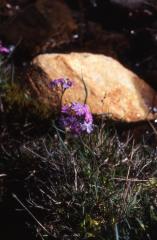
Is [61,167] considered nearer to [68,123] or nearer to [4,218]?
[68,123]

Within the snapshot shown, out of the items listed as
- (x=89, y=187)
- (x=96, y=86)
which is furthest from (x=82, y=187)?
(x=96, y=86)

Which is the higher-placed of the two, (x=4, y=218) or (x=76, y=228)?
(x=76, y=228)

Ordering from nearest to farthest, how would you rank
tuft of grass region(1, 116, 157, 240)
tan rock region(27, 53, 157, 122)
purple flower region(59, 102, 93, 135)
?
tuft of grass region(1, 116, 157, 240), purple flower region(59, 102, 93, 135), tan rock region(27, 53, 157, 122)

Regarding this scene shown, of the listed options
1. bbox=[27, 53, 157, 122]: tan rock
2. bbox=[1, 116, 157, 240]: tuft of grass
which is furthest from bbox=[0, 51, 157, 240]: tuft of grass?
bbox=[27, 53, 157, 122]: tan rock

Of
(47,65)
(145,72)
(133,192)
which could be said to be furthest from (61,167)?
(145,72)

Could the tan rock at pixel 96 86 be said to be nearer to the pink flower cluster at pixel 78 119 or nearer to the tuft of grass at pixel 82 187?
the tuft of grass at pixel 82 187

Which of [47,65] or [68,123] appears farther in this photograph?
[47,65]

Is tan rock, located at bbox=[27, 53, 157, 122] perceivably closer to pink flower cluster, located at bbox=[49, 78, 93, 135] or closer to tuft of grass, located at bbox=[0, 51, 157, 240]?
tuft of grass, located at bbox=[0, 51, 157, 240]
